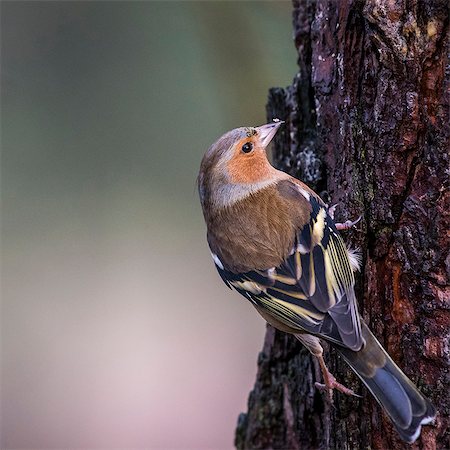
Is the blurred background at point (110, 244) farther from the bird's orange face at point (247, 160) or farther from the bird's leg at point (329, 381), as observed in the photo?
the bird's leg at point (329, 381)

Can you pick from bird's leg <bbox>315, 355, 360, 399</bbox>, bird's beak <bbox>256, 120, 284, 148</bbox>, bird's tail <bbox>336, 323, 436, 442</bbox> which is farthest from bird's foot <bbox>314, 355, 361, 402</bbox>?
bird's beak <bbox>256, 120, 284, 148</bbox>

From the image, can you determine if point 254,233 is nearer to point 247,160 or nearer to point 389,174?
point 247,160

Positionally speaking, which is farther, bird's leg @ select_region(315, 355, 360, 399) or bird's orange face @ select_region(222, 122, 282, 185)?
bird's orange face @ select_region(222, 122, 282, 185)

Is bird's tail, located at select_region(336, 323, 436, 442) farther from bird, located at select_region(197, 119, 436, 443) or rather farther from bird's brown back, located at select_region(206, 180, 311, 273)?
bird's brown back, located at select_region(206, 180, 311, 273)

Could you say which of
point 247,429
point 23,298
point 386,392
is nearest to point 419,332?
point 386,392

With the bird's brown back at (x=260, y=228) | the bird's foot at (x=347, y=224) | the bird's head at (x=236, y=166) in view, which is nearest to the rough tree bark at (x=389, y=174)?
the bird's foot at (x=347, y=224)

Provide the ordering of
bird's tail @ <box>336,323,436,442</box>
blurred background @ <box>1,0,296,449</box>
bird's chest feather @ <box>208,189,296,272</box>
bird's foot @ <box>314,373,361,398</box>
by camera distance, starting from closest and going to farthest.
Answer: bird's tail @ <box>336,323,436,442</box>, bird's foot @ <box>314,373,361,398</box>, bird's chest feather @ <box>208,189,296,272</box>, blurred background @ <box>1,0,296,449</box>

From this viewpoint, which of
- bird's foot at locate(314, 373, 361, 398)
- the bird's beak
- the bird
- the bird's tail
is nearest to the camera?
the bird's tail
